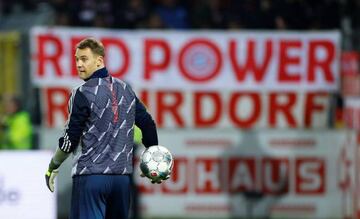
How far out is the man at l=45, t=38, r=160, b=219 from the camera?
346 inches

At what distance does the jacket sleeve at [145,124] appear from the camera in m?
9.09

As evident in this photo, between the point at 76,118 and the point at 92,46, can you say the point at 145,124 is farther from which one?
the point at 92,46

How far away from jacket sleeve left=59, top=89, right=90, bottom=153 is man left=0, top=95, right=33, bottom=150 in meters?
6.87

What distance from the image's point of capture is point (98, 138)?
881 centimetres

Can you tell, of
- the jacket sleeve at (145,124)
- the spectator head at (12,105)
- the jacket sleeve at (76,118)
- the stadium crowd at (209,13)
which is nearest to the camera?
the jacket sleeve at (76,118)

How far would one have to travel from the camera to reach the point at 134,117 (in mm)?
9031

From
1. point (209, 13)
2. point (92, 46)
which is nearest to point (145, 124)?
point (92, 46)

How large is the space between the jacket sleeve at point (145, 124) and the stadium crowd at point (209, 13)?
7.81 meters

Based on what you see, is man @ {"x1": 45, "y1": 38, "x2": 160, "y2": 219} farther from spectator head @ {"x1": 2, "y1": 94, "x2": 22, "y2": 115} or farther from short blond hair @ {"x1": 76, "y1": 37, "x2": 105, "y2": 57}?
spectator head @ {"x1": 2, "y1": 94, "x2": 22, "y2": 115}

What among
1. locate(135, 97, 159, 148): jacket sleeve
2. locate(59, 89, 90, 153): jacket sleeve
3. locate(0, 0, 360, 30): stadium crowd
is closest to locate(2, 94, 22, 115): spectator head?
locate(0, 0, 360, 30): stadium crowd

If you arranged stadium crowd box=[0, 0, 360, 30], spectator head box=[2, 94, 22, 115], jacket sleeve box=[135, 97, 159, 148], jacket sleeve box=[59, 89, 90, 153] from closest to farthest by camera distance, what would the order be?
jacket sleeve box=[59, 89, 90, 153] < jacket sleeve box=[135, 97, 159, 148] < spectator head box=[2, 94, 22, 115] < stadium crowd box=[0, 0, 360, 30]

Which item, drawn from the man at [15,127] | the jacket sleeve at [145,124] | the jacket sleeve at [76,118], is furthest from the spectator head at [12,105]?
the jacket sleeve at [76,118]

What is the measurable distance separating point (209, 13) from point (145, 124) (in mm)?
8205

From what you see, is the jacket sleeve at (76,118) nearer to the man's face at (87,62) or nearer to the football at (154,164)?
the man's face at (87,62)
